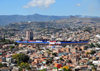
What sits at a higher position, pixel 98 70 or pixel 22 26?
pixel 98 70

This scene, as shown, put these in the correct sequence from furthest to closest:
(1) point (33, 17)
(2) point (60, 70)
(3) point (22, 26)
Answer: (1) point (33, 17)
(3) point (22, 26)
(2) point (60, 70)

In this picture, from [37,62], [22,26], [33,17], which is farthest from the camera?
[33,17]

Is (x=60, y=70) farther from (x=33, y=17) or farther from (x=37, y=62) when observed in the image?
(x=33, y=17)

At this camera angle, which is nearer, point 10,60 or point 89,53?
point 10,60

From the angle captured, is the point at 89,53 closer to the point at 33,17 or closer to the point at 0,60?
the point at 0,60

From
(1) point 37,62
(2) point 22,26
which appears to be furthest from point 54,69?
(2) point 22,26

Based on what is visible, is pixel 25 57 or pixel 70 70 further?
pixel 25 57

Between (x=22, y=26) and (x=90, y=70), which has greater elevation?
(x=90, y=70)

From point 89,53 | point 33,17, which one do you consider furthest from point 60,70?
point 33,17

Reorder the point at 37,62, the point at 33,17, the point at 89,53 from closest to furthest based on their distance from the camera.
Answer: the point at 37,62, the point at 89,53, the point at 33,17
